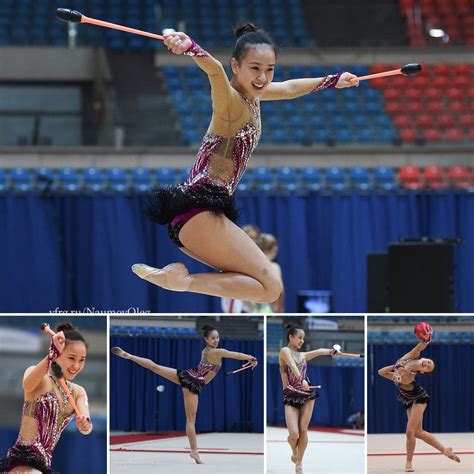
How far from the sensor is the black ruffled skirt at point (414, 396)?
4938 millimetres

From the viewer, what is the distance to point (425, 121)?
487 inches

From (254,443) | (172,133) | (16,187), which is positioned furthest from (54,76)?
(254,443)

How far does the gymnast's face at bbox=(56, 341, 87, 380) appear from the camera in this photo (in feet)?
15.0

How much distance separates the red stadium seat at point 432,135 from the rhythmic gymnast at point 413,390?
707 centimetres

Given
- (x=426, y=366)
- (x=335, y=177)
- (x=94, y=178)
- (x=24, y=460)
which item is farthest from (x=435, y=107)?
(x=24, y=460)

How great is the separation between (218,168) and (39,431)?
5.76 ft

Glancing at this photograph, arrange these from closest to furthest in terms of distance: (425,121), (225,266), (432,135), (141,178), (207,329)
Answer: (225,266) < (207,329) < (141,178) < (432,135) < (425,121)

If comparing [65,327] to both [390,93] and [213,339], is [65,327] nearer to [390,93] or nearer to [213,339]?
[213,339]

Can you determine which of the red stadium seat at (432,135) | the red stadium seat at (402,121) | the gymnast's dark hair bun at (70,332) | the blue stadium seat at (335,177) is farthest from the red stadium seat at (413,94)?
the gymnast's dark hair bun at (70,332)

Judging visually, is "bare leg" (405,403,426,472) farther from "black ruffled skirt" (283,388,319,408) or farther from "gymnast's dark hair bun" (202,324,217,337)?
"gymnast's dark hair bun" (202,324,217,337)

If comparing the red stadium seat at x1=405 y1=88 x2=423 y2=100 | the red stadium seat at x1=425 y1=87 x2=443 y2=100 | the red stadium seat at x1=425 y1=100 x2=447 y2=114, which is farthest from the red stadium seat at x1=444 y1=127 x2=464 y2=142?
the red stadium seat at x1=405 y1=88 x2=423 y2=100

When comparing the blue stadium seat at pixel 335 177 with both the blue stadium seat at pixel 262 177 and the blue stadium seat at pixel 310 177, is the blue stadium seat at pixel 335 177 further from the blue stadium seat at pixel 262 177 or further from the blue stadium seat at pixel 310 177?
the blue stadium seat at pixel 262 177

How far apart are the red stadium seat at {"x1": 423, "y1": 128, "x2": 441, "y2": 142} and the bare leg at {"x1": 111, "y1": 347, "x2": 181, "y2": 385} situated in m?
7.49

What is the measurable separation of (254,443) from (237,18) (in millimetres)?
9999
